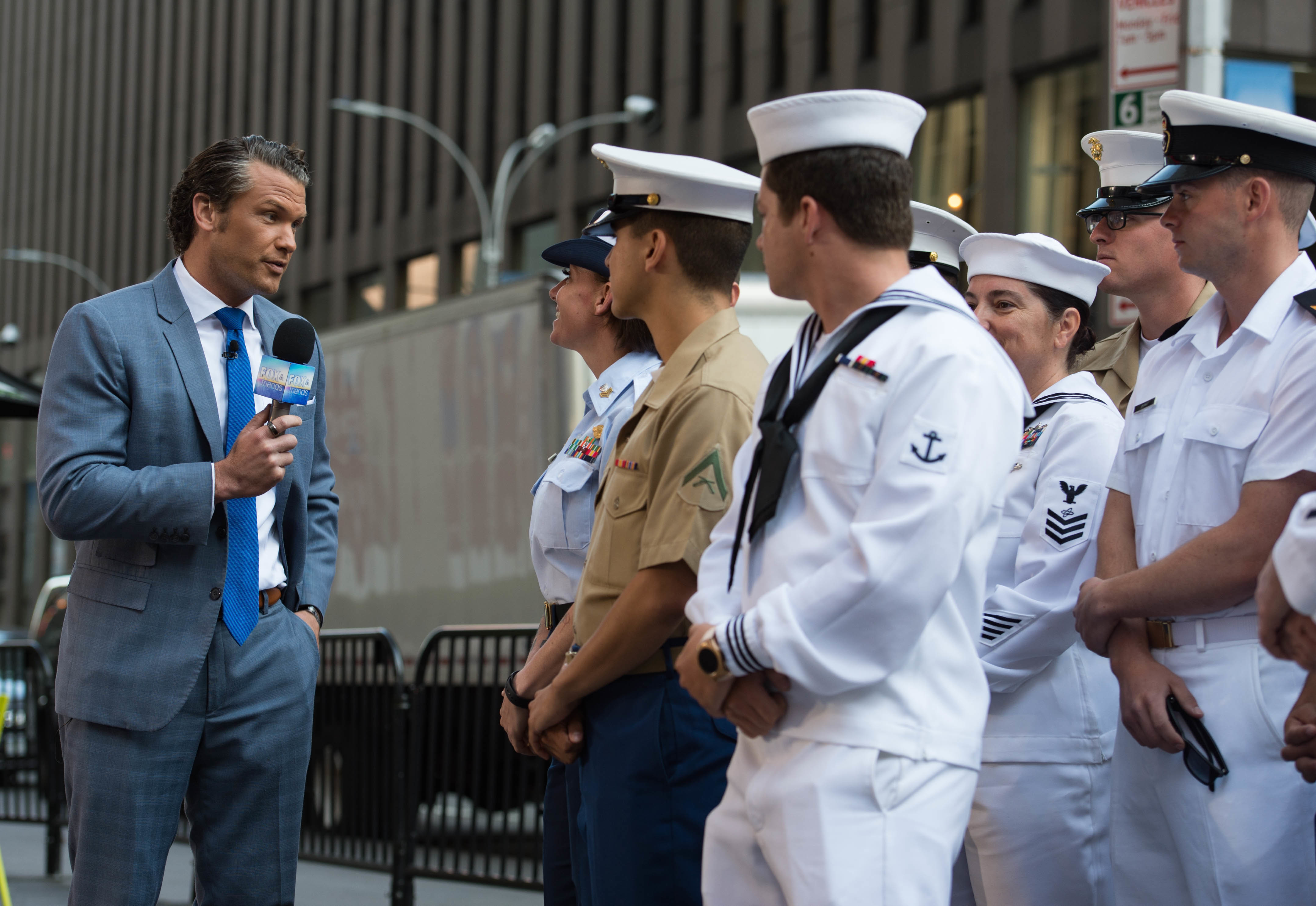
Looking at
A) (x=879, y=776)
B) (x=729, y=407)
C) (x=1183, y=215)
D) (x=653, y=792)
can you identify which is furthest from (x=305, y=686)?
(x=1183, y=215)

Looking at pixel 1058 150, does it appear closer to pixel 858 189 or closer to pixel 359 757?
pixel 359 757

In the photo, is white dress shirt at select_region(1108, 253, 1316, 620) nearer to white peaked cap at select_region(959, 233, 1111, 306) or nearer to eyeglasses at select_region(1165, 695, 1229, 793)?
eyeglasses at select_region(1165, 695, 1229, 793)

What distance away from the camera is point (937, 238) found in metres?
4.54

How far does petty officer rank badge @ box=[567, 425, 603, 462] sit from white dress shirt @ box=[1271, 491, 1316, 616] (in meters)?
1.97

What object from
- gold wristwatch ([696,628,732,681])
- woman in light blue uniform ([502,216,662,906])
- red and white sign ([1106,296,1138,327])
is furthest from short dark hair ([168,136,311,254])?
red and white sign ([1106,296,1138,327])

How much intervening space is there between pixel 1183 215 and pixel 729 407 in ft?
3.59

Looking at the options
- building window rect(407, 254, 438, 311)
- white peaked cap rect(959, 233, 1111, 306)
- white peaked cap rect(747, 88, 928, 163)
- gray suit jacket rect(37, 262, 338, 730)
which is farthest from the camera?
building window rect(407, 254, 438, 311)

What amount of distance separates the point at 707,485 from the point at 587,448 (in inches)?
37.1

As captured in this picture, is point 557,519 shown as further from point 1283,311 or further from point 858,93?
point 1283,311

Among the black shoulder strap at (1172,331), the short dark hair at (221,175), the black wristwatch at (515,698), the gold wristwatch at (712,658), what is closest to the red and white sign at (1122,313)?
the black shoulder strap at (1172,331)

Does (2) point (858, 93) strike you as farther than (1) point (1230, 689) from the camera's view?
No

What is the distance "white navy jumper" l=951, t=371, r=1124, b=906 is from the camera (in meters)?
3.56

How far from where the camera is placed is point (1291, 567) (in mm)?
2348

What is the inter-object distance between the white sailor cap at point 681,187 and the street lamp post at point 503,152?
20.4 m
